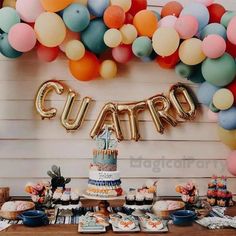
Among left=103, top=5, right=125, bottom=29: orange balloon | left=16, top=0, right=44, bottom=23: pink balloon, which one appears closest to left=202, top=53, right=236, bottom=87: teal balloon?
left=103, top=5, right=125, bottom=29: orange balloon

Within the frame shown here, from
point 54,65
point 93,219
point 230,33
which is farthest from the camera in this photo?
point 54,65

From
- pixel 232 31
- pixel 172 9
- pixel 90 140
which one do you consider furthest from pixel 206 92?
pixel 90 140

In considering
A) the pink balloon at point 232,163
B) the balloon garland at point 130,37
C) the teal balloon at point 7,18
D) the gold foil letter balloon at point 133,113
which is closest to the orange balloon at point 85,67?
the balloon garland at point 130,37

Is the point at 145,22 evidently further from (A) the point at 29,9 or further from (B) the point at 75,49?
(A) the point at 29,9

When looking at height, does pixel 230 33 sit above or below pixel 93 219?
above

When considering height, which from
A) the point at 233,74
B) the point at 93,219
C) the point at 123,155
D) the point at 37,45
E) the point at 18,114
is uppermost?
the point at 37,45

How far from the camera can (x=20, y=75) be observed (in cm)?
233

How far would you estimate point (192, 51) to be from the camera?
6.79 feet

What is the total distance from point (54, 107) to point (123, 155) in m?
0.46

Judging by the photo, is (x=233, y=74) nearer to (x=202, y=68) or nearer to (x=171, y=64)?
(x=202, y=68)

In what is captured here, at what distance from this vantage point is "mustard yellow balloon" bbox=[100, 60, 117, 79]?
2221 mm

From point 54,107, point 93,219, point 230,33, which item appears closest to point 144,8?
point 230,33

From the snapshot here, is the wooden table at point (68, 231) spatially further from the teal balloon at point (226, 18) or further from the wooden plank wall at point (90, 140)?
the teal balloon at point (226, 18)

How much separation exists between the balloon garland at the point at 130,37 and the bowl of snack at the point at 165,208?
48cm
